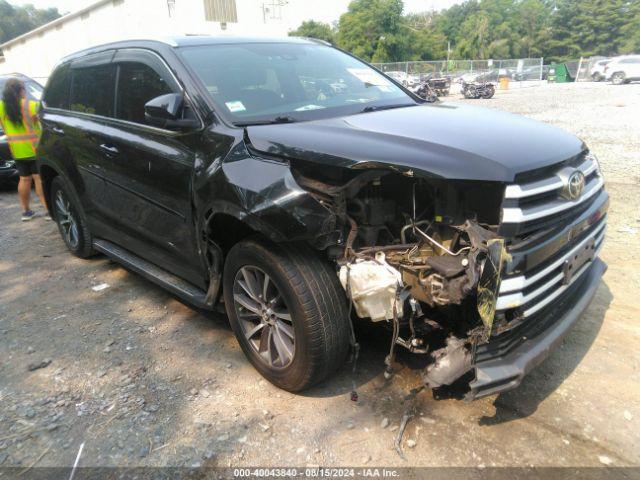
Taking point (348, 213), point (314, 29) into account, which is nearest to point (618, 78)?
point (348, 213)

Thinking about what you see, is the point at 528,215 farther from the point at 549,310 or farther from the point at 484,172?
the point at 549,310

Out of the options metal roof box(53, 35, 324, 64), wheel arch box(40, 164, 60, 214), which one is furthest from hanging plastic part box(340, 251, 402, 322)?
wheel arch box(40, 164, 60, 214)

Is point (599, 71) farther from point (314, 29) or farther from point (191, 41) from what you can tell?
point (314, 29)

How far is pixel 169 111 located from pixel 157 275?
1314 mm

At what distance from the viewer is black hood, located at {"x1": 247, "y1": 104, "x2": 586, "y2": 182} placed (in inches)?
85.7

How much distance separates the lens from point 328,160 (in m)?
2.39

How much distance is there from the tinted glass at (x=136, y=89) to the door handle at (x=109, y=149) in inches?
9.1

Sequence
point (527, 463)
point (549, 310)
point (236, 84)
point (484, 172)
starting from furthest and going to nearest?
point (236, 84)
point (549, 310)
point (527, 463)
point (484, 172)

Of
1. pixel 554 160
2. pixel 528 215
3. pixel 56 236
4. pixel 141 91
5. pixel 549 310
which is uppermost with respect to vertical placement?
pixel 141 91

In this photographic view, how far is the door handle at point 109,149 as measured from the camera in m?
3.65

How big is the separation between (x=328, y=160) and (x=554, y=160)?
106cm

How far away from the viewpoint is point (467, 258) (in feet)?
7.12

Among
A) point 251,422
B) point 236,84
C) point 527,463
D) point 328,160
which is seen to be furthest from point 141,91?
point 527,463

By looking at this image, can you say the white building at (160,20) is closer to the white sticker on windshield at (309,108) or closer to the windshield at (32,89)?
the windshield at (32,89)
